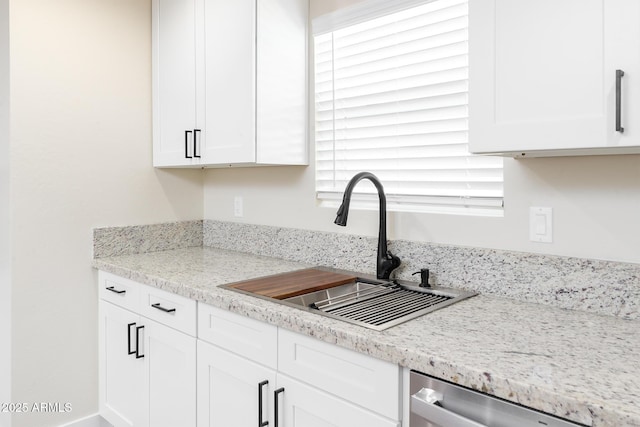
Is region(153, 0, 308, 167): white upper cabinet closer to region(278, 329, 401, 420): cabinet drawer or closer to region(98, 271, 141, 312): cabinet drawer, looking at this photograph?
region(98, 271, 141, 312): cabinet drawer

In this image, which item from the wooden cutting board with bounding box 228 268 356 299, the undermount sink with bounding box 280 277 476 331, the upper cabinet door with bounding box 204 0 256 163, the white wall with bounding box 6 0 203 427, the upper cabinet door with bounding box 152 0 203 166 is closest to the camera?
the undermount sink with bounding box 280 277 476 331

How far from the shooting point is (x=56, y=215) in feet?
6.96

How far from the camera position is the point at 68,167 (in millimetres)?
2146

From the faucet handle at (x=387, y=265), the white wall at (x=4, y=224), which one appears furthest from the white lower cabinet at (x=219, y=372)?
the faucet handle at (x=387, y=265)

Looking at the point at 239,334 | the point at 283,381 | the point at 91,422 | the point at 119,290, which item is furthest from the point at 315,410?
the point at 91,422

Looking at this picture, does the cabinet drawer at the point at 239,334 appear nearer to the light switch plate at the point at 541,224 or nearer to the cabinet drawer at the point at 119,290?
the cabinet drawer at the point at 119,290

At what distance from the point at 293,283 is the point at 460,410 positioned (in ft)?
2.76

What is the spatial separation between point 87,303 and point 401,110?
173 cm

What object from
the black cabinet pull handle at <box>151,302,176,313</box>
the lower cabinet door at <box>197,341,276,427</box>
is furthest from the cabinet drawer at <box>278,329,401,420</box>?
the black cabinet pull handle at <box>151,302,176,313</box>

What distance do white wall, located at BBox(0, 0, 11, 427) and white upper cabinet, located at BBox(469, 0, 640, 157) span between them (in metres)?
1.92

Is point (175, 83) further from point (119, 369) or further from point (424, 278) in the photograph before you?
point (424, 278)

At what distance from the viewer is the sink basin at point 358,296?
4.27 feet

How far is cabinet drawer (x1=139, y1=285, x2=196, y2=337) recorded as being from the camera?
168 cm

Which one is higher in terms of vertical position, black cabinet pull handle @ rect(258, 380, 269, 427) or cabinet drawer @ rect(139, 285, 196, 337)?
cabinet drawer @ rect(139, 285, 196, 337)
